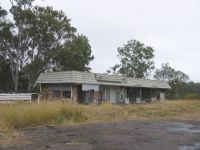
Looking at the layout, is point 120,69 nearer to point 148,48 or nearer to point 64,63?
point 148,48

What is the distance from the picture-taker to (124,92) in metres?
48.2

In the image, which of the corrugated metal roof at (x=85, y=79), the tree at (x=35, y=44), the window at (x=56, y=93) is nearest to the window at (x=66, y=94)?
the window at (x=56, y=93)

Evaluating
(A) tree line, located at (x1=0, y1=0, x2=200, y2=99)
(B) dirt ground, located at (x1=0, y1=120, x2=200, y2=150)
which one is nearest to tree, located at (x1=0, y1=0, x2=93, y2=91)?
(A) tree line, located at (x1=0, y1=0, x2=200, y2=99)

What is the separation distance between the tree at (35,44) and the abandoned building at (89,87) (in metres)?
12.5

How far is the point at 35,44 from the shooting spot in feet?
191

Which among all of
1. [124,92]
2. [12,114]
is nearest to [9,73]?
[124,92]

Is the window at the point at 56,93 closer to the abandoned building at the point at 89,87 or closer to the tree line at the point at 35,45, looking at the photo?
the abandoned building at the point at 89,87

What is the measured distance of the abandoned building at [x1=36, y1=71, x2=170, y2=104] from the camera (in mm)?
40250

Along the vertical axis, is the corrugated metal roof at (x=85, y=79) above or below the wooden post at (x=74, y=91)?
above

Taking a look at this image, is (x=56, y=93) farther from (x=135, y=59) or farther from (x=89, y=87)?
(x=135, y=59)

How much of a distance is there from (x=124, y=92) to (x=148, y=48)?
35060 millimetres

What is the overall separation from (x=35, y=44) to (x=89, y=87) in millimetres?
19652

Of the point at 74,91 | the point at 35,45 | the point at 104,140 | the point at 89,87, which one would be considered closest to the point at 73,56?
the point at 35,45

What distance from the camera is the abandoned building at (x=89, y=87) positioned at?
4025 cm
